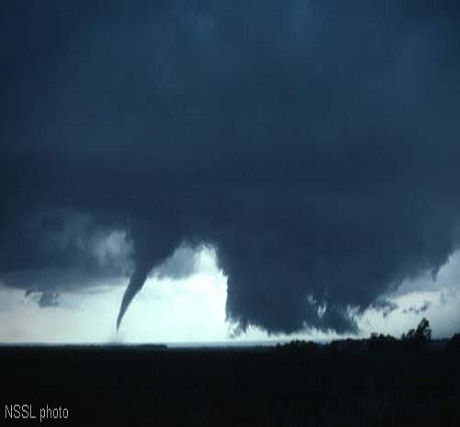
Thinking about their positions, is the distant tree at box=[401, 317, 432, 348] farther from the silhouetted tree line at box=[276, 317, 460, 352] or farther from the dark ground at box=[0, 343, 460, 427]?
the dark ground at box=[0, 343, 460, 427]

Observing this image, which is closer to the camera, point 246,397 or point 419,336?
point 246,397

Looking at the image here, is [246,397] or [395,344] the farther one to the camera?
[395,344]

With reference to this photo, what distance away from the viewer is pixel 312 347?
96875 mm

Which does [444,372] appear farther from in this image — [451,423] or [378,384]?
[451,423]

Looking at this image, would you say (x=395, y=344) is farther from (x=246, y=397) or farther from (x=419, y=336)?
(x=246, y=397)

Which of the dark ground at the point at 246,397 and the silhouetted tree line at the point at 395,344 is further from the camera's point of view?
the silhouetted tree line at the point at 395,344

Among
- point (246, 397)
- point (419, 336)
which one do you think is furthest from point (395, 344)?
point (246, 397)

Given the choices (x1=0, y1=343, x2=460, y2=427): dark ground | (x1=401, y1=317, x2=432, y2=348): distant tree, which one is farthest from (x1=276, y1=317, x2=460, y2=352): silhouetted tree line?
(x1=0, y1=343, x2=460, y2=427): dark ground

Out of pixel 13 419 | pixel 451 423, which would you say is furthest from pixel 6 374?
pixel 451 423

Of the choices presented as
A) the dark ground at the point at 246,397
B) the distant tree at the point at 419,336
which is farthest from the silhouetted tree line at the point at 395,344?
→ the dark ground at the point at 246,397

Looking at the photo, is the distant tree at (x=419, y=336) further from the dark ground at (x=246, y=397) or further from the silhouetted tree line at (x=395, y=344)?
the dark ground at (x=246, y=397)

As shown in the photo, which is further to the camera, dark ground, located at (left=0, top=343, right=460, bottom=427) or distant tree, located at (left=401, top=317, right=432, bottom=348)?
distant tree, located at (left=401, top=317, right=432, bottom=348)

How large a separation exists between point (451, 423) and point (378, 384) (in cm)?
1701

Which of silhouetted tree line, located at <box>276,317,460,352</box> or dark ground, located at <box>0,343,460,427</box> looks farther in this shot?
silhouetted tree line, located at <box>276,317,460,352</box>
